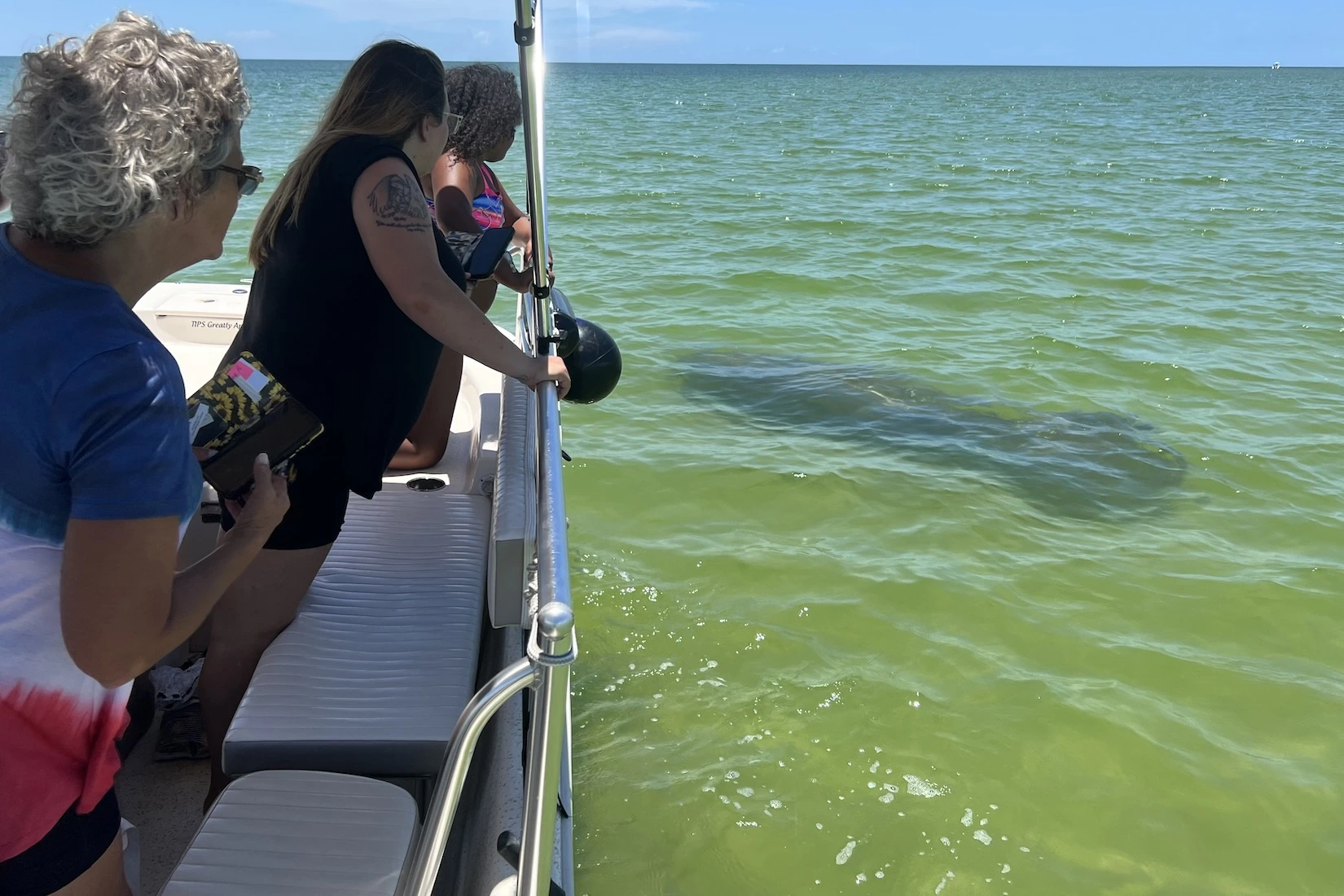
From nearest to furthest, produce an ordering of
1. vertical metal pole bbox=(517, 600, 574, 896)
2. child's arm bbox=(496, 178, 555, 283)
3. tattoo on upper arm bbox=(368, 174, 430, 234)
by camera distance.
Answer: vertical metal pole bbox=(517, 600, 574, 896) < tattoo on upper arm bbox=(368, 174, 430, 234) < child's arm bbox=(496, 178, 555, 283)

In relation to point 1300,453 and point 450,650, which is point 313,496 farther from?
point 1300,453

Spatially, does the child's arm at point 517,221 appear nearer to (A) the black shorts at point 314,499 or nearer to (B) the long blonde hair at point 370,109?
(B) the long blonde hair at point 370,109

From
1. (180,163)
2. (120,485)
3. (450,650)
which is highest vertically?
(180,163)

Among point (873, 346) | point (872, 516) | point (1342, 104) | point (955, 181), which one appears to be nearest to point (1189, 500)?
point (872, 516)

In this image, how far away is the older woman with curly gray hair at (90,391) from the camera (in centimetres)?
107

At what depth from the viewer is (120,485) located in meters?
1.06

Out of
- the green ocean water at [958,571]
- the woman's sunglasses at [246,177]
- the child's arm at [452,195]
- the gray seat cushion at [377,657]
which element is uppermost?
the woman's sunglasses at [246,177]

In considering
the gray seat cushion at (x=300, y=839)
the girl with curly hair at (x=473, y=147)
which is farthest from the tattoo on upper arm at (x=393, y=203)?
the girl with curly hair at (x=473, y=147)

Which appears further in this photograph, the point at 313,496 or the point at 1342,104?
the point at 1342,104

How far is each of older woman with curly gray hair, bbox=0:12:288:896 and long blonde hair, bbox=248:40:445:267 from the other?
2.81 feet

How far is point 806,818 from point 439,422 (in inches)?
60.0

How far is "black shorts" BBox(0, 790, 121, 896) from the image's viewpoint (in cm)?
123

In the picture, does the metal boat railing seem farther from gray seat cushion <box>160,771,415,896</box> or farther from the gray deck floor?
the gray deck floor

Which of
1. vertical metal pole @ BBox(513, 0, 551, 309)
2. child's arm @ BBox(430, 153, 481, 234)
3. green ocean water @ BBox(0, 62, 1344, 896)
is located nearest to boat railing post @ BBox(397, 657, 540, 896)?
vertical metal pole @ BBox(513, 0, 551, 309)
